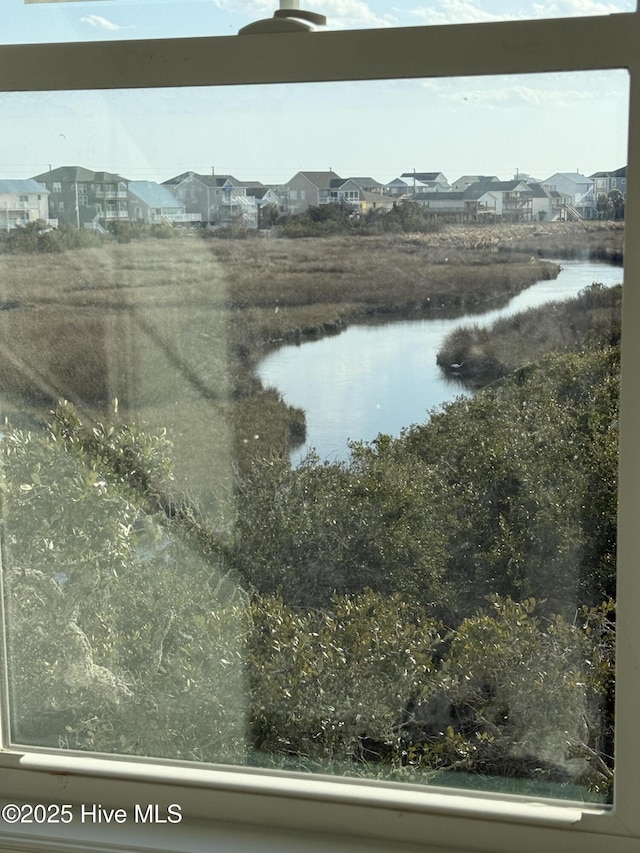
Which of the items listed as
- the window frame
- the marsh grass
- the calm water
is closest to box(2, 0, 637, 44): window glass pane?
the window frame

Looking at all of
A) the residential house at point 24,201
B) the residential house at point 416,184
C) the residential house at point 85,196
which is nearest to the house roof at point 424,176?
the residential house at point 416,184

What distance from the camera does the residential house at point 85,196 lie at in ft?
4.75

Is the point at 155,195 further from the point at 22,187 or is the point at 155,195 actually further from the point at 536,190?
the point at 536,190

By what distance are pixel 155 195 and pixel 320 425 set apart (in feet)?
1.38

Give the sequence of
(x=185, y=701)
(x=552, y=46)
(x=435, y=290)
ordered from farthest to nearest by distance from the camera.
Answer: (x=185, y=701) < (x=435, y=290) < (x=552, y=46)

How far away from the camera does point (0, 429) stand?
5.06 feet

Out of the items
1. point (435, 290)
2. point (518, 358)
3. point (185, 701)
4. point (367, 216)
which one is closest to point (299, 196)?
point (367, 216)

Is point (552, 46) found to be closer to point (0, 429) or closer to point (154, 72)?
point (154, 72)

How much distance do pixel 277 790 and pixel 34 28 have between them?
1210 millimetres

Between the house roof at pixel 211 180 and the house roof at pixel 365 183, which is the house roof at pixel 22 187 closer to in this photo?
the house roof at pixel 211 180

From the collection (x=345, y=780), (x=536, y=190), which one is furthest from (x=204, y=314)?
(x=345, y=780)

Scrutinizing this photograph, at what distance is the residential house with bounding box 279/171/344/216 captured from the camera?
1387 mm

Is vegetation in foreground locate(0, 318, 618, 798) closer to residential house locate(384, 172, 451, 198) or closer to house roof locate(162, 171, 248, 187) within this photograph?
residential house locate(384, 172, 451, 198)

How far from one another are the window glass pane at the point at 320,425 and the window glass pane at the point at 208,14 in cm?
9
